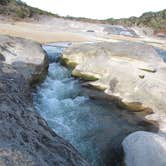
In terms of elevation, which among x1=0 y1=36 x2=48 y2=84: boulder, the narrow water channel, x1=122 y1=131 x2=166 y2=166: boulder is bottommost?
the narrow water channel

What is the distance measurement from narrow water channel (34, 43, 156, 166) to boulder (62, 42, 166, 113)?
80 cm

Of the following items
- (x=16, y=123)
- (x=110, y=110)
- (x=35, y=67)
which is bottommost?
(x=110, y=110)

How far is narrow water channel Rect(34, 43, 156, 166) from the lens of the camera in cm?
760

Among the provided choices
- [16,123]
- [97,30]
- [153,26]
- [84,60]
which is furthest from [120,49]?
[153,26]

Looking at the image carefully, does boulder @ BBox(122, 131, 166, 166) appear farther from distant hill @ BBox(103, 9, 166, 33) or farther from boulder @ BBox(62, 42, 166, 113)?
distant hill @ BBox(103, 9, 166, 33)

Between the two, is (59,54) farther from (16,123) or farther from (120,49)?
(16,123)

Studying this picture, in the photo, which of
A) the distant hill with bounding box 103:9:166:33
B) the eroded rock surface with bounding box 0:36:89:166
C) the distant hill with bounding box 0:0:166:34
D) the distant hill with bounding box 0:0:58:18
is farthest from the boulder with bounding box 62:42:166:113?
the distant hill with bounding box 103:9:166:33

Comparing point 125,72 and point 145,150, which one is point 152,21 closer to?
point 125,72

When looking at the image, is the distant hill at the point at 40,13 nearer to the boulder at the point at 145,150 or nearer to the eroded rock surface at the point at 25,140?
the boulder at the point at 145,150

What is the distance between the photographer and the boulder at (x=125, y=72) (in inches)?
439

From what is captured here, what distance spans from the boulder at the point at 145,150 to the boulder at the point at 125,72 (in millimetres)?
3544

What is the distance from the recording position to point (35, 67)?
38.8 ft

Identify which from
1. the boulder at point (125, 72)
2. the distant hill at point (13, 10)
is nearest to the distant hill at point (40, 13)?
the distant hill at point (13, 10)

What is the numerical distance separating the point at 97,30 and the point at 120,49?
94.1 feet
